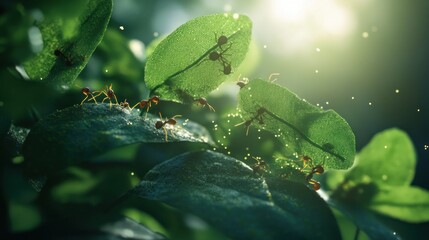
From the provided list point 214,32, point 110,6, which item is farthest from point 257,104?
point 110,6

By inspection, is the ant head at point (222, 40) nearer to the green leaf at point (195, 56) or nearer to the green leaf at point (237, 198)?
the green leaf at point (195, 56)

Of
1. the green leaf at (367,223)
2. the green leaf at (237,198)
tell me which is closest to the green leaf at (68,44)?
the green leaf at (237,198)

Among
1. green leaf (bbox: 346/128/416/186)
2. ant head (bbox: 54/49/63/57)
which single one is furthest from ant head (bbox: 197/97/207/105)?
green leaf (bbox: 346/128/416/186)

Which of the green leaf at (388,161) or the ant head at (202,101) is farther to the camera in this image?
the green leaf at (388,161)

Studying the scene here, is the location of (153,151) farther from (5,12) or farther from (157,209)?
(5,12)

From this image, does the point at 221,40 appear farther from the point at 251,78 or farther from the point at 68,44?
the point at 251,78

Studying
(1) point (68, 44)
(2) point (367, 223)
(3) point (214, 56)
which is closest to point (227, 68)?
(3) point (214, 56)
